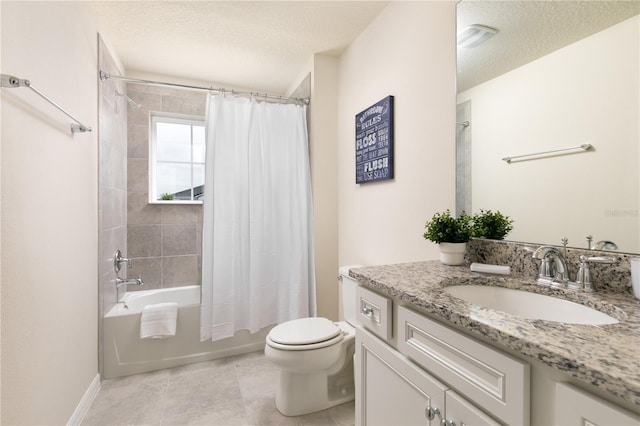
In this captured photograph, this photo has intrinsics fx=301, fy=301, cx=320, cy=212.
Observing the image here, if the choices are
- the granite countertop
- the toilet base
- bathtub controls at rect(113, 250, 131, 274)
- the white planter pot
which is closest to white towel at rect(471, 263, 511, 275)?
the granite countertop

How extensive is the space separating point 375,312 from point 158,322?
179 centimetres

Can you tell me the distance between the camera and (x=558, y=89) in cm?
100

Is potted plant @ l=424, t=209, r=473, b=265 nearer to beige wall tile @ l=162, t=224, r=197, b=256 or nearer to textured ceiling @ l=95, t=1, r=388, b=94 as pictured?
textured ceiling @ l=95, t=1, r=388, b=94

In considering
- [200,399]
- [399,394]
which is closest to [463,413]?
[399,394]

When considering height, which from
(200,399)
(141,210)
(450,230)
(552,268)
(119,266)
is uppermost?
(141,210)

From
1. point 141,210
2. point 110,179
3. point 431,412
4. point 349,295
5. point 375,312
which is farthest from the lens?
point 141,210

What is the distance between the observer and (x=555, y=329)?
1.96 feet

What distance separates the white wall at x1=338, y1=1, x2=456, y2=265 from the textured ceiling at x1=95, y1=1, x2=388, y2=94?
0.25 meters

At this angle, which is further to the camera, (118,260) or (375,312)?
(118,260)

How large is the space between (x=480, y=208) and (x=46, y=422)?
6.79 ft

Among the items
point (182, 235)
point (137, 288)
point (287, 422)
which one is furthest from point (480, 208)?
point (137, 288)

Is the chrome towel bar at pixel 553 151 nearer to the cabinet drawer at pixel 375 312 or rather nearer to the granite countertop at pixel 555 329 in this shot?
the granite countertop at pixel 555 329

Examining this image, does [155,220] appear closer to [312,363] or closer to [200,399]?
[200,399]

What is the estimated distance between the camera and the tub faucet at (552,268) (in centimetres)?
93
